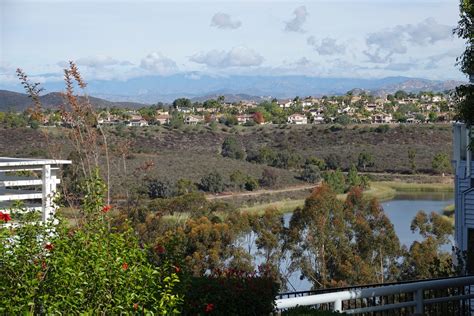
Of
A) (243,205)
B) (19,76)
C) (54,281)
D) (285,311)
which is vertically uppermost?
(19,76)

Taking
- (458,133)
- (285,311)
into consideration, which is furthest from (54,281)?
(458,133)

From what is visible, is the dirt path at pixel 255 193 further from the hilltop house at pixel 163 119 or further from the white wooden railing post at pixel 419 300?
the white wooden railing post at pixel 419 300

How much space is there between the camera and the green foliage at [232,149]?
53.3 meters

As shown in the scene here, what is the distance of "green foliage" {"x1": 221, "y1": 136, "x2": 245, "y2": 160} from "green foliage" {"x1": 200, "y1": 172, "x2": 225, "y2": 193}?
10.4 meters

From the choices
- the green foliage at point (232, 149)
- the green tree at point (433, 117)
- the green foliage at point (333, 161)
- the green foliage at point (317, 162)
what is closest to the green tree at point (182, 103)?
the green tree at point (433, 117)

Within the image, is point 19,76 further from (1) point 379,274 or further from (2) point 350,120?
(2) point 350,120

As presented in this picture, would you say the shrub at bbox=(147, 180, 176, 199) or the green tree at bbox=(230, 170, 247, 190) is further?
the green tree at bbox=(230, 170, 247, 190)

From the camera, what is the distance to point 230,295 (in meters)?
5.34

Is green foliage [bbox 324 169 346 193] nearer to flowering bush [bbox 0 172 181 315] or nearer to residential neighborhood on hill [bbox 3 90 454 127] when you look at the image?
residential neighborhood on hill [bbox 3 90 454 127]

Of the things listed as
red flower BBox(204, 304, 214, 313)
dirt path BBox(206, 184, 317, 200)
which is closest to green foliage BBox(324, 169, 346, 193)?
dirt path BBox(206, 184, 317, 200)

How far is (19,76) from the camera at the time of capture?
884cm

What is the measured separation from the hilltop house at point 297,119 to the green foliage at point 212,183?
26.0m

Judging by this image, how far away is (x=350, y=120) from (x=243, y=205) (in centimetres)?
2930

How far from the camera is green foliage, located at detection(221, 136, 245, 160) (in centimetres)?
5328
